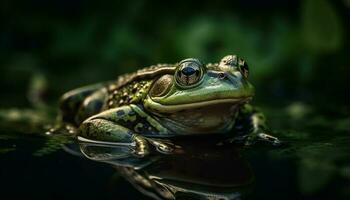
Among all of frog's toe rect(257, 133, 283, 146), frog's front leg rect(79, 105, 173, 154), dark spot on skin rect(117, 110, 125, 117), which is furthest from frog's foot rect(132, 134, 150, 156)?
frog's toe rect(257, 133, 283, 146)

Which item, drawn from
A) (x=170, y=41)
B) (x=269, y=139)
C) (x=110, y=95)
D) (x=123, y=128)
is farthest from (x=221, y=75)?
(x=170, y=41)

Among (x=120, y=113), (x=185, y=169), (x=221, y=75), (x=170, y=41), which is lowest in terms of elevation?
(x=185, y=169)

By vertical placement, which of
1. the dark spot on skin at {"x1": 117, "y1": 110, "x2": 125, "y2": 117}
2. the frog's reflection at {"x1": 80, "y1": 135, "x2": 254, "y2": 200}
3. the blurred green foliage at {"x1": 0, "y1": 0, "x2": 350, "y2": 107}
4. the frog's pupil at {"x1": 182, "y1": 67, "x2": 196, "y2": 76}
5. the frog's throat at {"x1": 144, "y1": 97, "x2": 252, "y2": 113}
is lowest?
the frog's reflection at {"x1": 80, "y1": 135, "x2": 254, "y2": 200}

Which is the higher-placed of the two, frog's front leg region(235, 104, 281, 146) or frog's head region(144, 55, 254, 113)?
frog's head region(144, 55, 254, 113)

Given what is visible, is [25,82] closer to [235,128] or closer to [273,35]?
[273,35]

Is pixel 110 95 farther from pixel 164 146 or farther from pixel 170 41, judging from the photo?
pixel 170 41

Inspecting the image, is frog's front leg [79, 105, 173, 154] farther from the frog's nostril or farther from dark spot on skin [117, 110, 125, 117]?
the frog's nostril

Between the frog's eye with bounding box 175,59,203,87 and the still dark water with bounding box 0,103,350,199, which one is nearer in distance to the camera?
the still dark water with bounding box 0,103,350,199
